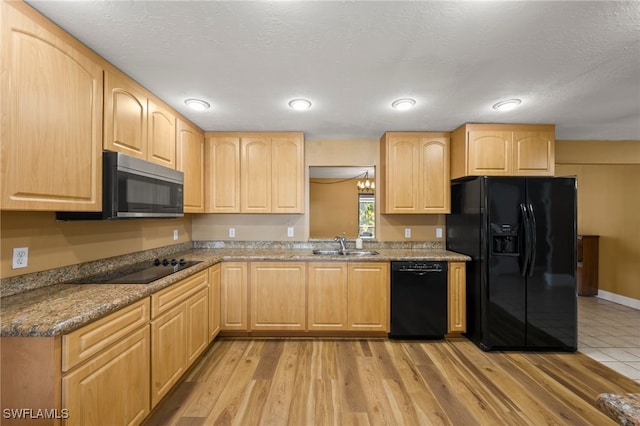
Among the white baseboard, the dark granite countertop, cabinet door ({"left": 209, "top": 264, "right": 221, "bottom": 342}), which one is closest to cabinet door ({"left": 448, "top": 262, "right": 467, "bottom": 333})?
cabinet door ({"left": 209, "top": 264, "right": 221, "bottom": 342})

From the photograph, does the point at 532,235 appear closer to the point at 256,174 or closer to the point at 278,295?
the point at 278,295

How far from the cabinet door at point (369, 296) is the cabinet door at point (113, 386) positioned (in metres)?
1.92

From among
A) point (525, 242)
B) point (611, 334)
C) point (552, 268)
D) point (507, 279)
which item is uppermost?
point (525, 242)

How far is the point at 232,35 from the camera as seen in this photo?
1.53 meters

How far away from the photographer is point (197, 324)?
239cm

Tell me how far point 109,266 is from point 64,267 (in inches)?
14.8

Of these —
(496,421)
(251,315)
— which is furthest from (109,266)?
(496,421)

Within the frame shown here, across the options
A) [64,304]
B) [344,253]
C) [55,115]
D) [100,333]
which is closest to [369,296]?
[344,253]

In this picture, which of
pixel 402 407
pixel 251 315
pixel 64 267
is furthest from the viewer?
pixel 251 315

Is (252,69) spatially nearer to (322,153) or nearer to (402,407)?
(322,153)

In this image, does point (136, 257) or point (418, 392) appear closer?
point (418, 392)

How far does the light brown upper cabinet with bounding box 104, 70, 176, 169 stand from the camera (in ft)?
5.92

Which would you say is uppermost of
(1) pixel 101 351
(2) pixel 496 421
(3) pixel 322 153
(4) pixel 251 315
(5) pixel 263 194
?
(3) pixel 322 153

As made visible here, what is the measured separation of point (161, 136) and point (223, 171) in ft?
3.07
